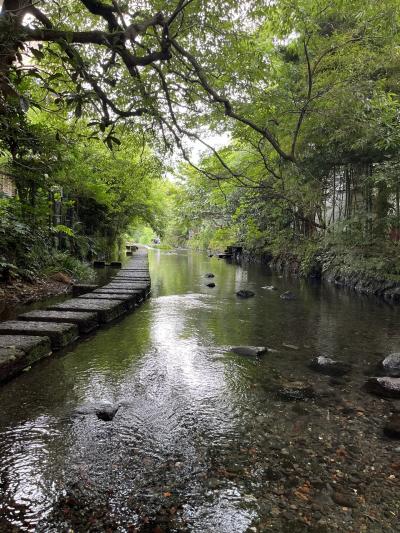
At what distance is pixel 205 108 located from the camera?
23.1 feet

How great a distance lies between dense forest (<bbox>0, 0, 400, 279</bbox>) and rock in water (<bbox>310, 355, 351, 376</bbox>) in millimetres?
2562

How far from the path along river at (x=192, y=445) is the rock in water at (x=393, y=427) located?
0.07m

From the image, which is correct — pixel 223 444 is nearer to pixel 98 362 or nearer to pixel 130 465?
pixel 130 465

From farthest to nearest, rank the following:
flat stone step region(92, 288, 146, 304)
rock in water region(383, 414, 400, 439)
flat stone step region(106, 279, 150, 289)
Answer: flat stone step region(106, 279, 150, 289)
flat stone step region(92, 288, 146, 304)
rock in water region(383, 414, 400, 439)

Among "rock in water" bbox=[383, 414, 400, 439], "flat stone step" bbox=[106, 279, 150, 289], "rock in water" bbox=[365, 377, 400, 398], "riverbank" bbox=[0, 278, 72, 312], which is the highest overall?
"flat stone step" bbox=[106, 279, 150, 289]

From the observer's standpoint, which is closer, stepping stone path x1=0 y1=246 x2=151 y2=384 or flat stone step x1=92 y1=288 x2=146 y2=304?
stepping stone path x1=0 y1=246 x2=151 y2=384

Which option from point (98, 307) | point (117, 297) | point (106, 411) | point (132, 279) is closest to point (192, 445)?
point (106, 411)

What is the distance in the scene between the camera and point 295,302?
9.16m

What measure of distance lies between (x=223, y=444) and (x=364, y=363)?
279 centimetres

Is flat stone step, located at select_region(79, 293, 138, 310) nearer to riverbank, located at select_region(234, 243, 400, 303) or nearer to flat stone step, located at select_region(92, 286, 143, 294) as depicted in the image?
flat stone step, located at select_region(92, 286, 143, 294)

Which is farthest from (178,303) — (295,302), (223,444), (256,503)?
(256,503)

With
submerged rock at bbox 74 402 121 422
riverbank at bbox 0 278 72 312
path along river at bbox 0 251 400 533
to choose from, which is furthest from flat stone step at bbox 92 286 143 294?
submerged rock at bbox 74 402 121 422

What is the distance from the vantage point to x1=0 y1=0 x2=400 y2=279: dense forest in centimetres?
420

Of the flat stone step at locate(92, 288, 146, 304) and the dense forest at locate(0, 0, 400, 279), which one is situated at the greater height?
the dense forest at locate(0, 0, 400, 279)
